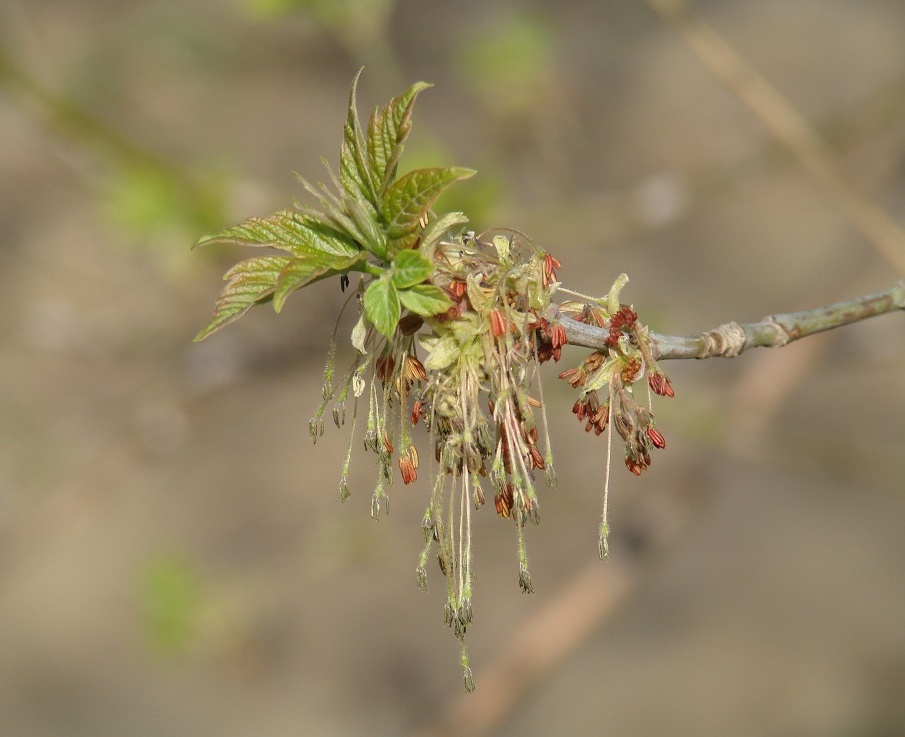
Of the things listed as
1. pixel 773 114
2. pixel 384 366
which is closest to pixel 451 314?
pixel 384 366

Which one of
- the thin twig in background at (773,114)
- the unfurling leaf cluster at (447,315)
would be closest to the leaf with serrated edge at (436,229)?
the unfurling leaf cluster at (447,315)

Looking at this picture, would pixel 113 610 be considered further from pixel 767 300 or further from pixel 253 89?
pixel 767 300

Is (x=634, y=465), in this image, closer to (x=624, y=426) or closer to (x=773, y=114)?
(x=624, y=426)

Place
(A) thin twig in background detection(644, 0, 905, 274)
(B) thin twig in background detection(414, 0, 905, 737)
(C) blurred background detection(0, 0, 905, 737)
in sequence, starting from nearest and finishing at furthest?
1. (B) thin twig in background detection(414, 0, 905, 737)
2. (A) thin twig in background detection(644, 0, 905, 274)
3. (C) blurred background detection(0, 0, 905, 737)

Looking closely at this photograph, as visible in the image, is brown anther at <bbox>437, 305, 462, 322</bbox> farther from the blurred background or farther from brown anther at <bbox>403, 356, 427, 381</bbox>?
the blurred background

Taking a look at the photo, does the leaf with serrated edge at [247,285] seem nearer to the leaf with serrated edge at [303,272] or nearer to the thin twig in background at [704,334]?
the leaf with serrated edge at [303,272]

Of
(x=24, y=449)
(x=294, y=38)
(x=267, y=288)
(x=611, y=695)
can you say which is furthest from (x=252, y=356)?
(x=267, y=288)

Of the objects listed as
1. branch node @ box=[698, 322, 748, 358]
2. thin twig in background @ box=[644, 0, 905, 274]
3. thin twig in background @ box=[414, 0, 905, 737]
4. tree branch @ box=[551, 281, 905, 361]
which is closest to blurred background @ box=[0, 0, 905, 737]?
thin twig in background @ box=[414, 0, 905, 737]
